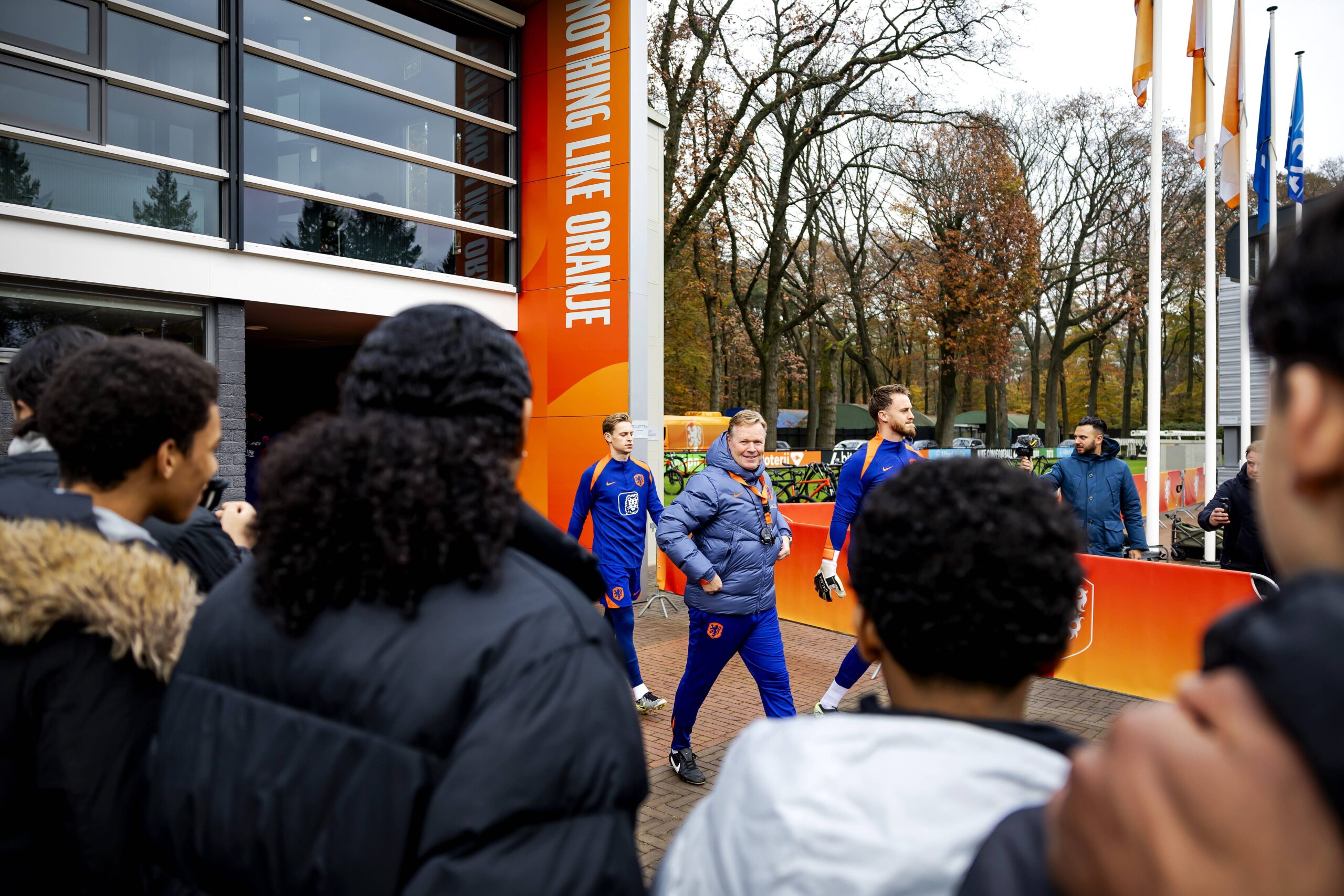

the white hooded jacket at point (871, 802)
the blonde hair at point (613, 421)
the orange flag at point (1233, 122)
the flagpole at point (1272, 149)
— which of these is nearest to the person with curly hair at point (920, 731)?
the white hooded jacket at point (871, 802)

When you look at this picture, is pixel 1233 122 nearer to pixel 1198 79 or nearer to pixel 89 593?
pixel 1198 79

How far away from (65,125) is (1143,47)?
34.8 feet

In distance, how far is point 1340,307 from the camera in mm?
661

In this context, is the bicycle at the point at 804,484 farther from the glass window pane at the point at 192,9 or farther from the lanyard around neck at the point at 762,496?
the lanyard around neck at the point at 762,496

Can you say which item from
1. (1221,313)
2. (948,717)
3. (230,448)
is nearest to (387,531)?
(948,717)

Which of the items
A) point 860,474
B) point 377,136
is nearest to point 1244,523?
point 860,474

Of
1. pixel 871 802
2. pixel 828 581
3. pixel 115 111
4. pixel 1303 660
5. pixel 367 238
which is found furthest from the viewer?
pixel 367 238

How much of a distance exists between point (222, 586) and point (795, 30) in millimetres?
21192

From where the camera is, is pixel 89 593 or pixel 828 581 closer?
pixel 89 593

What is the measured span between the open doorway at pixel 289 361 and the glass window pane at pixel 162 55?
206cm

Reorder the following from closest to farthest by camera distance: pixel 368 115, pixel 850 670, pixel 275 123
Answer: pixel 850 670
pixel 275 123
pixel 368 115

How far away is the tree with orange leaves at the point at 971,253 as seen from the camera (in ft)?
100

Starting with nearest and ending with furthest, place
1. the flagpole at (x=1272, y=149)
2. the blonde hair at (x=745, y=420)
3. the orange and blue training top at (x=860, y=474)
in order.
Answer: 1. the blonde hair at (x=745, y=420)
2. the orange and blue training top at (x=860, y=474)
3. the flagpole at (x=1272, y=149)

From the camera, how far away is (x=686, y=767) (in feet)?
16.0
